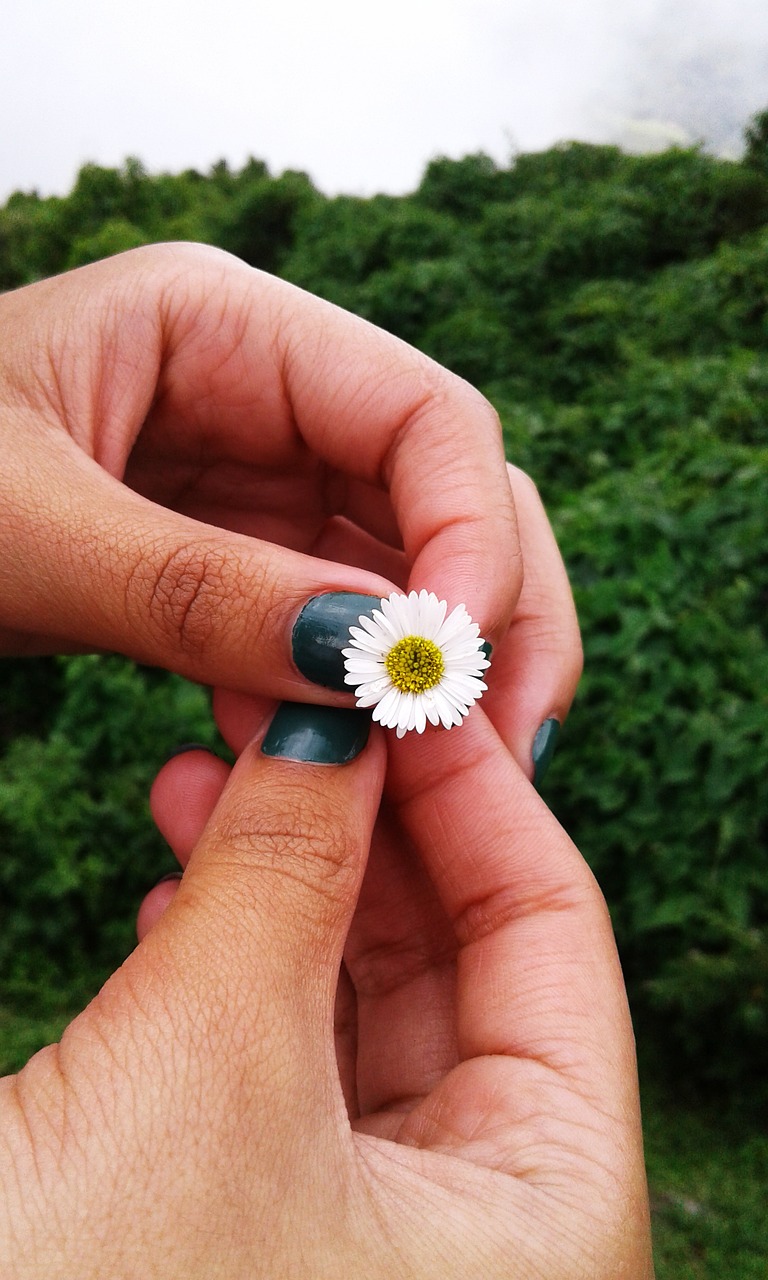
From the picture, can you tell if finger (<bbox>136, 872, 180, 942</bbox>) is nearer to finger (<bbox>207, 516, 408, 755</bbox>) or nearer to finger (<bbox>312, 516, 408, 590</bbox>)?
finger (<bbox>207, 516, 408, 755</bbox>)

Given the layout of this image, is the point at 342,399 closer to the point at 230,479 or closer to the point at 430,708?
the point at 230,479

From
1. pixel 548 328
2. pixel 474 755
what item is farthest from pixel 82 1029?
pixel 548 328

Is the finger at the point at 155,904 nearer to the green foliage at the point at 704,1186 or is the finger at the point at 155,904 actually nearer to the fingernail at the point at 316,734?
the fingernail at the point at 316,734

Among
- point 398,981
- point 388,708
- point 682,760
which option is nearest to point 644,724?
point 682,760

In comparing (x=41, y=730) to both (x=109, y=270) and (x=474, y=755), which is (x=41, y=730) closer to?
(x=109, y=270)

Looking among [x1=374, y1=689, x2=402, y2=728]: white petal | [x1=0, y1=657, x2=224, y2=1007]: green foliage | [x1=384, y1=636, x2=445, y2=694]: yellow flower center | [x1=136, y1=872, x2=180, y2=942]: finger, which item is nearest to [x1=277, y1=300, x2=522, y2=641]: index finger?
[x1=384, y1=636, x2=445, y2=694]: yellow flower center

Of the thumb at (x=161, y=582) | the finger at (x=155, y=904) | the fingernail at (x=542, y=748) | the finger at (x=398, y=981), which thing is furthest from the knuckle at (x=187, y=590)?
the fingernail at (x=542, y=748)
